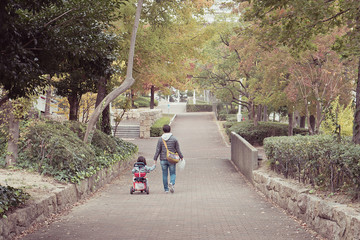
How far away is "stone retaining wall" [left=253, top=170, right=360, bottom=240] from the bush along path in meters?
4.18

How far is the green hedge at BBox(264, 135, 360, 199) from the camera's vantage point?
6.17 m

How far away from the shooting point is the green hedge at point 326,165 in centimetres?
617

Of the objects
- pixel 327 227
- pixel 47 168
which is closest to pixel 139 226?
pixel 327 227

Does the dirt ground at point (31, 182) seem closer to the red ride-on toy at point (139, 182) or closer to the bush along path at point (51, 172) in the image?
the bush along path at point (51, 172)

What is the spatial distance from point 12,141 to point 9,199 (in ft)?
14.4

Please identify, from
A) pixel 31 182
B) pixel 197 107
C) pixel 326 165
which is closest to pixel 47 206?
pixel 31 182

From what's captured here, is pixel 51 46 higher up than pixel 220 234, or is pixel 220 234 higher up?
pixel 51 46

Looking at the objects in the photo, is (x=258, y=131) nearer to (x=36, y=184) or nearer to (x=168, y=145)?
(x=168, y=145)

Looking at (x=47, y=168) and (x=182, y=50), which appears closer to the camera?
(x=47, y=168)

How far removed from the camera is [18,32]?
5.19 metres

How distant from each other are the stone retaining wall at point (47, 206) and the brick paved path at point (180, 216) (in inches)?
8.9

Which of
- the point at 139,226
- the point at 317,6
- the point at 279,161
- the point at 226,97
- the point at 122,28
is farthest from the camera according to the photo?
the point at 226,97

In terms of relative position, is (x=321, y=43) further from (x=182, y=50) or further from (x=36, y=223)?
(x=36, y=223)

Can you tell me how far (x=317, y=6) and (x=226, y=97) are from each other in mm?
24479
